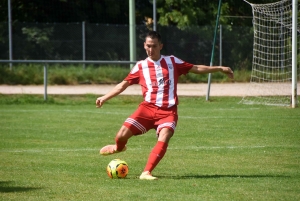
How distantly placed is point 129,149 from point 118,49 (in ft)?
62.9

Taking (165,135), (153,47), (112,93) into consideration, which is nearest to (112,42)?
(112,93)

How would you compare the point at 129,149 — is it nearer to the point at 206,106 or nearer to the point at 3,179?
the point at 3,179

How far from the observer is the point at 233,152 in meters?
10.7

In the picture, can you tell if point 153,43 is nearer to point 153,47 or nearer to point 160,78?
point 153,47

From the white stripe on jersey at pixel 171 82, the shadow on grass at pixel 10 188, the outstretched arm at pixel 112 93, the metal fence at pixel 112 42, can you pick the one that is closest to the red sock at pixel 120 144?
the outstretched arm at pixel 112 93

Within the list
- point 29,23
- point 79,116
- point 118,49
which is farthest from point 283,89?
point 29,23

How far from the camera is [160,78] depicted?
28.6ft

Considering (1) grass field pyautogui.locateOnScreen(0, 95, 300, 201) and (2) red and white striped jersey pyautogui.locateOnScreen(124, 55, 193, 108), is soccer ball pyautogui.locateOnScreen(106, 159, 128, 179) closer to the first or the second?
(1) grass field pyautogui.locateOnScreen(0, 95, 300, 201)

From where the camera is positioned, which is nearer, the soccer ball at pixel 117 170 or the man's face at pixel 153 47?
the soccer ball at pixel 117 170

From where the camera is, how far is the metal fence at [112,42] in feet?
96.8

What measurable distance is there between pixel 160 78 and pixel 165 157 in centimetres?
197

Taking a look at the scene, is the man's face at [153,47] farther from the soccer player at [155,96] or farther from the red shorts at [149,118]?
the red shorts at [149,118]

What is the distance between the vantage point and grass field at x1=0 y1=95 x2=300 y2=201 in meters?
7.46

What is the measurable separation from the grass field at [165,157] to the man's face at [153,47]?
57.5 inches
